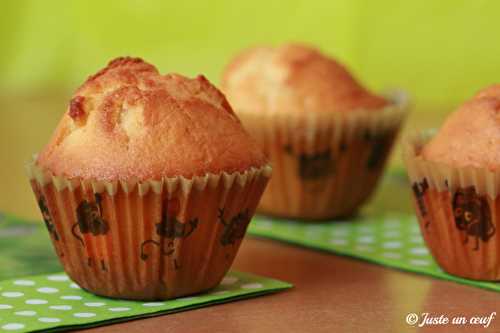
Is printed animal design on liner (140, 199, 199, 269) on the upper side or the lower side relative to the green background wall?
lower

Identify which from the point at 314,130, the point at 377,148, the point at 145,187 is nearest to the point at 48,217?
the point at 145,187

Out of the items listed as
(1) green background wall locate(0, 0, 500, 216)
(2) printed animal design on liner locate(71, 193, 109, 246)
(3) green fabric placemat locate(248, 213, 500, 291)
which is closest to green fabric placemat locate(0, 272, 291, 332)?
(2) printed animal design on liner locate(71, 193, 109, 246)

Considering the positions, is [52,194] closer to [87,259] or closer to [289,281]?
[87,259]

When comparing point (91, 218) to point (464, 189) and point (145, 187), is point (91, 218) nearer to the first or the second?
point (145, 187)

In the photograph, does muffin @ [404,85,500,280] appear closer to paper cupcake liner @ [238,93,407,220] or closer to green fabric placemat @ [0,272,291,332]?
green fabric placemat @ [0,272,291,332]

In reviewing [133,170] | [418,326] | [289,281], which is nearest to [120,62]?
[133,170]

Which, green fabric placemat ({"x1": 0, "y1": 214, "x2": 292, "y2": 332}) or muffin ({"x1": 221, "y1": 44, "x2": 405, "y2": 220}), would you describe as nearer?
green fabric placemat ({"x1": 0, "y1": 214, "x2": 292, "y2": 332})
